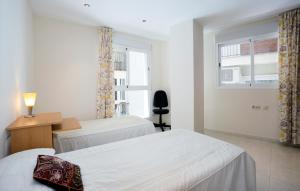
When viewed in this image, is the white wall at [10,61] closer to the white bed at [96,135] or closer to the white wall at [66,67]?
the white bed at [96,135]

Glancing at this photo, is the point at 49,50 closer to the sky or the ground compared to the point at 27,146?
closer to the sky

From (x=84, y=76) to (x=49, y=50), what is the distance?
83 centimetres

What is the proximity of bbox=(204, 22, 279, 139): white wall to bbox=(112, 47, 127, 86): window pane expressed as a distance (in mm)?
2202

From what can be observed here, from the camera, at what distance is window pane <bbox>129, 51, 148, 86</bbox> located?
4.97m

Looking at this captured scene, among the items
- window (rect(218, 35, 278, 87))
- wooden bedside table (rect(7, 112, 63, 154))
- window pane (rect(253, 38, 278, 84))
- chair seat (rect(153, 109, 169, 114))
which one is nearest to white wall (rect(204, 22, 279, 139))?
window (rect(218, 35, 278, 87))

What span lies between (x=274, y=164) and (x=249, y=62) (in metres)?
2.38

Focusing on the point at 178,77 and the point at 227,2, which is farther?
the point at 178,77

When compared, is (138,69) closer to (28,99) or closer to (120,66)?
(120,66)

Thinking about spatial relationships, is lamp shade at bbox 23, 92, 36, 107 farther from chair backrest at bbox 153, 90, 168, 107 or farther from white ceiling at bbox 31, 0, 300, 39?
chair backrest at bbox 153, 90, 168, 107

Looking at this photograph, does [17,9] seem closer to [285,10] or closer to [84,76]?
[84,76]

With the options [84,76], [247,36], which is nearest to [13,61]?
[84,76]

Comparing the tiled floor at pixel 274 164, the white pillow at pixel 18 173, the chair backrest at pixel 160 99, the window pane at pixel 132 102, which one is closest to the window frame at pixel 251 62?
the tiled floor at pixel 274 164

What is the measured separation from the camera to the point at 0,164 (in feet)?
4.16

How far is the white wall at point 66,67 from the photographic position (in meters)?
3.46
